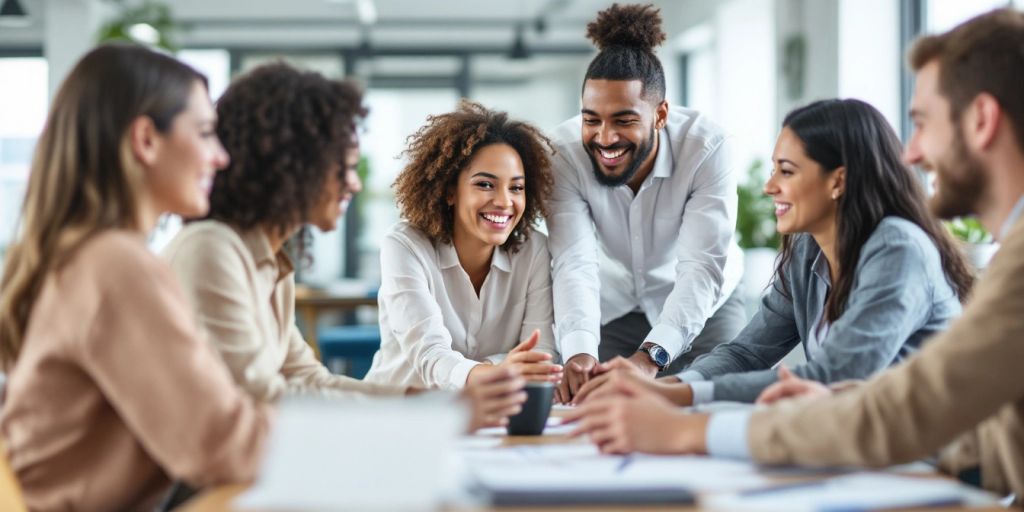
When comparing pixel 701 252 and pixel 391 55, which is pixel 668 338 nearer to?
pixel 701 252

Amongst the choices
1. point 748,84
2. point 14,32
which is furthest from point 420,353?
point 14,32

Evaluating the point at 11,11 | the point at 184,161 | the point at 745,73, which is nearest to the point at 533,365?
the point at 184,161

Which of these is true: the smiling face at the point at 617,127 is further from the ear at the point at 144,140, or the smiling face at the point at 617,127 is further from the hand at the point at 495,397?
the ear at the point at 144,140

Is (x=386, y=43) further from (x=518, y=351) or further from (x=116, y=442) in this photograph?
(x=116, y=442)

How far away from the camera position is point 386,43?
10258mm

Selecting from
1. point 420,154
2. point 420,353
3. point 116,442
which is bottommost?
point 420,353

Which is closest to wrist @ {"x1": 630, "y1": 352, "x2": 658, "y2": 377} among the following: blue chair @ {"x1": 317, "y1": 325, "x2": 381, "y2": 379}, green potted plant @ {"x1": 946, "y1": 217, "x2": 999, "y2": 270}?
green potted plant @ {"x1": 946, "y1": 217, "x2": 999, "y2": 270}

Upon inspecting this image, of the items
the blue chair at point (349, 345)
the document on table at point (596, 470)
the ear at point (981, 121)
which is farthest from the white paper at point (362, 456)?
the blue chair at point (349, 345)

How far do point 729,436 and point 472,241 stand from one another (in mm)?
1543

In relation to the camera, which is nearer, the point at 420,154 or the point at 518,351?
the point at 518,351

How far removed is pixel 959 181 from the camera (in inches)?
58.3

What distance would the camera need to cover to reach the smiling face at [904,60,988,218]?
57.8 inches

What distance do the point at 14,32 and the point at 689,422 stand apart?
32.9 feet

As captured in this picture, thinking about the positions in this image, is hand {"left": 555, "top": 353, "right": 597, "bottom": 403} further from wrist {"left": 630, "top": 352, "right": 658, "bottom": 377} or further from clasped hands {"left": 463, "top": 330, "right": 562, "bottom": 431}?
clasped hands {"left": 463, "top": 330, "right": 562, "bottom": 431}
